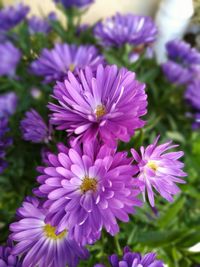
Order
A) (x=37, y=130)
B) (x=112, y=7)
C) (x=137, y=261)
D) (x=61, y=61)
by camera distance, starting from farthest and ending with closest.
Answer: (x=112, y=7) → (x=61, y=61) → (x=37, y=130) → (x=137, y=261)

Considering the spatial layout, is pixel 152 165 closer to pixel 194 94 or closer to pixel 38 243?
pixel 38 243

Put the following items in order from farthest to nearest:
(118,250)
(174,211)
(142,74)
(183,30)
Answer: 1. (183,30)
2. (142,74)
3. (174,211)
4. (118,250)

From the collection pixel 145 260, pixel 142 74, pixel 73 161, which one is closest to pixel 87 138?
pixel 73 161

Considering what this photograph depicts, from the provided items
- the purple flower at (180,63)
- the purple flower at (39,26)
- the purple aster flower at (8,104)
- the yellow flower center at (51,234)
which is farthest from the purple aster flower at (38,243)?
the purple flower at (39,26)

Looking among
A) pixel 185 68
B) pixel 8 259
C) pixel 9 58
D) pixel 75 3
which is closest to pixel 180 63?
pixel 185 68

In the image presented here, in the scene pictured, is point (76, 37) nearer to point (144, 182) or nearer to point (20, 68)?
point (20, 68)
